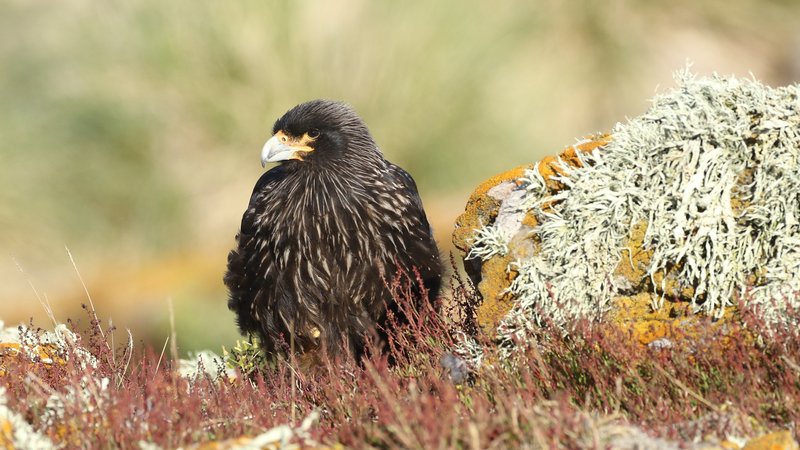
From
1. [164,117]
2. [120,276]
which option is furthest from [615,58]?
[120,276]

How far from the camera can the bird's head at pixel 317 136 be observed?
546cm

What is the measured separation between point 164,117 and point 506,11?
3.95 m

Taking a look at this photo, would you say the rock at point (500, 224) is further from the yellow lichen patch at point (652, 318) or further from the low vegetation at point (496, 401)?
the yellow lichen patch at point (652, 318)

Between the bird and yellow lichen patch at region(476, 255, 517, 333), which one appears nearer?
yellow lichen patch at region(476, 255, 517, 333)

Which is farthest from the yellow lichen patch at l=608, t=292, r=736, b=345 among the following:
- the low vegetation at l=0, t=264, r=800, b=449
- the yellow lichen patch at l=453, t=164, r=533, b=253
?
the yellow lichen patch at l=453, t=164, r=533, b=253

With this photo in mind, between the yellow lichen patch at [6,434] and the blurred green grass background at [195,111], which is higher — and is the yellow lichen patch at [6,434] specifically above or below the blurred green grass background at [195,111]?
below

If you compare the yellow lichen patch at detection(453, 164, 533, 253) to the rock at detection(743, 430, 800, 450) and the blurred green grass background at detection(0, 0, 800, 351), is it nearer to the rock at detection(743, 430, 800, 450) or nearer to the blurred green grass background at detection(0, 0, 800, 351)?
the rock at detection(743, 430, 800, 450)

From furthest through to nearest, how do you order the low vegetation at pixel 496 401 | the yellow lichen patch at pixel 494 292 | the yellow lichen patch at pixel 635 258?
the yellow lichen patch at pixel 494 292 < the yellow lichen patch at pixel 635 258 < the low vegetation at pixel 496 401

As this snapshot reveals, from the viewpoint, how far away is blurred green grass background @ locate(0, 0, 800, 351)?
933 cm

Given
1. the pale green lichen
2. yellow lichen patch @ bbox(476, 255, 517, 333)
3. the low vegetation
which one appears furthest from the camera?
yellow lichen patch @ bbox(476, 255, 517, 333)

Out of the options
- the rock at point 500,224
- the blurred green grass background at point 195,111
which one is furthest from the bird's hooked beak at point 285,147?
the blurred green grass background at point 195,111

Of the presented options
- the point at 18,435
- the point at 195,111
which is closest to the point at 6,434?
the point at 18,435

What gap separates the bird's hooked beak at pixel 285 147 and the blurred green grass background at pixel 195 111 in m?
3.54

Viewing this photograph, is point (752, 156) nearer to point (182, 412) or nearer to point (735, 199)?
point (735, 199)
